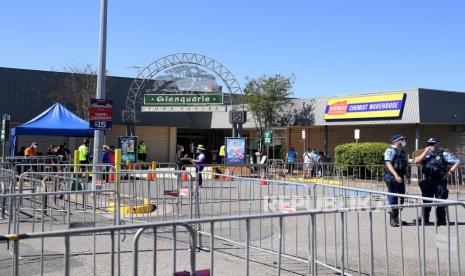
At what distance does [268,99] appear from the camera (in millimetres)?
34188

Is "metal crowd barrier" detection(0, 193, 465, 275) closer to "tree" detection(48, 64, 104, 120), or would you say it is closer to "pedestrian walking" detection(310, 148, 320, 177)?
"pedestrian walking" detection(310, 148, 320, 177)

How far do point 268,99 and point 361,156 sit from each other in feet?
34.0

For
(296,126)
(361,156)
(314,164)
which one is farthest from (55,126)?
(296,126)

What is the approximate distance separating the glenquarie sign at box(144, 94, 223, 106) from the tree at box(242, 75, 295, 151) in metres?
2.44

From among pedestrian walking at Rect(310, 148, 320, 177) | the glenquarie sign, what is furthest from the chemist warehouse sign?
the glenquarie sign

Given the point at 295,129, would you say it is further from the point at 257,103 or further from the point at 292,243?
the point at 292,243

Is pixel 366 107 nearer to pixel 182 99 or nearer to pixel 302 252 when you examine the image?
pixel 182 99

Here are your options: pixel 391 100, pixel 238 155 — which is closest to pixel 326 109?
pixel 391 100

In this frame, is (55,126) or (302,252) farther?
(55,126)

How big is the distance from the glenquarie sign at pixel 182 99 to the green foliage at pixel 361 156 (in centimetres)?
1011

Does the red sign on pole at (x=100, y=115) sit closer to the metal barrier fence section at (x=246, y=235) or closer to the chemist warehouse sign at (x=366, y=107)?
the metal barrier fence section at (x=246, y=235)

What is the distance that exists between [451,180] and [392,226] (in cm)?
1121

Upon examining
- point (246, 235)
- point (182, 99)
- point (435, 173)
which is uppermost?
point (182, 99)

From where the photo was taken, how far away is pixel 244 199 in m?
12.4
